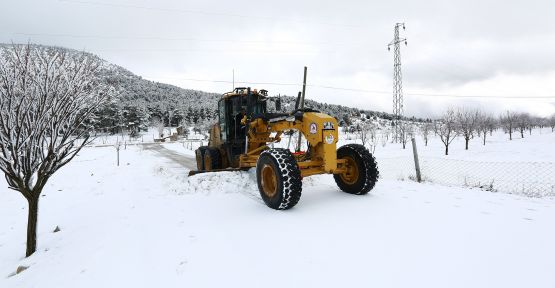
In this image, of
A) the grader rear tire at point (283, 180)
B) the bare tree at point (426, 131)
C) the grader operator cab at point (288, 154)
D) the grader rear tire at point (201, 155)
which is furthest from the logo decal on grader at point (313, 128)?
the bare tree at point (426, 131)

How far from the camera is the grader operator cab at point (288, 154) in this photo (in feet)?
15.0

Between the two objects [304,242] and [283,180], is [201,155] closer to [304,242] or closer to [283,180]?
[283,180]

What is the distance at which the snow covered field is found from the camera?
2688 mm

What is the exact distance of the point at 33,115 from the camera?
448 centimetres

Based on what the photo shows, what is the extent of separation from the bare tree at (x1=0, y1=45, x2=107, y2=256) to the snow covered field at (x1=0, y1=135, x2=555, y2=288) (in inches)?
43.6

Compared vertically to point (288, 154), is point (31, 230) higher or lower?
lower

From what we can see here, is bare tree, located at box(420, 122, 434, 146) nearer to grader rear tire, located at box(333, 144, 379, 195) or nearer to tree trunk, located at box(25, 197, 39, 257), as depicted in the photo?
grader rear tire, located at box(333, 144, 379, 195)

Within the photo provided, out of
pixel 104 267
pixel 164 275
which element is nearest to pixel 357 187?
pixel 164 275

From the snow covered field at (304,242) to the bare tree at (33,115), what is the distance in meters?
1.11

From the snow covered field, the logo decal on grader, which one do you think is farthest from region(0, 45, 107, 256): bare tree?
the logo decal on grader

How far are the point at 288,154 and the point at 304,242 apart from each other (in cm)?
162

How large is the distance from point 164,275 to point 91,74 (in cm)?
470

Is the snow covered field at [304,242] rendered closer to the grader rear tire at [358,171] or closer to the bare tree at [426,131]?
the grader rear tire at [358,171]

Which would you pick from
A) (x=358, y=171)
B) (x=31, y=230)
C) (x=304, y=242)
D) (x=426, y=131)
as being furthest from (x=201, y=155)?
(x=426, y=131)
